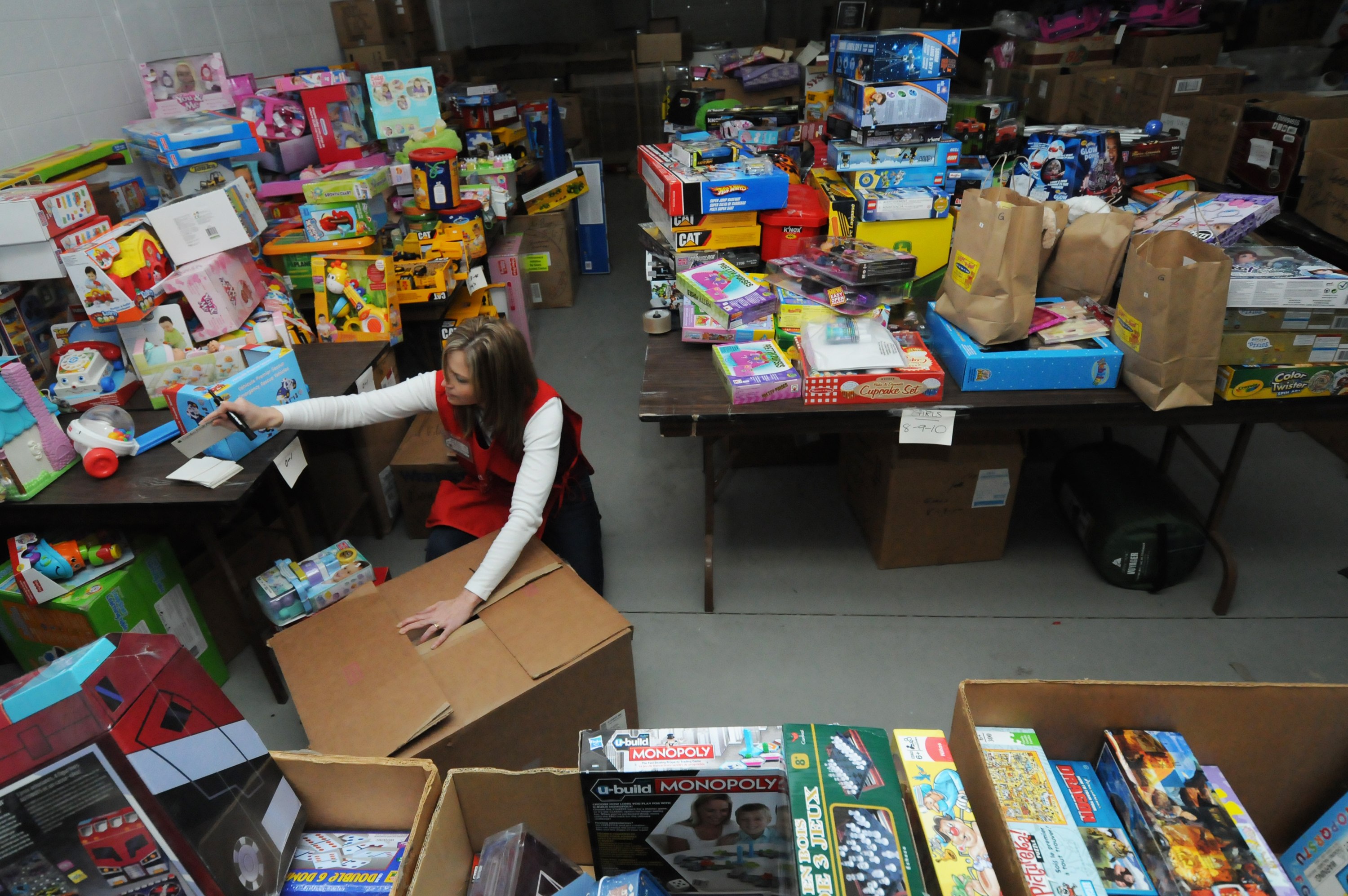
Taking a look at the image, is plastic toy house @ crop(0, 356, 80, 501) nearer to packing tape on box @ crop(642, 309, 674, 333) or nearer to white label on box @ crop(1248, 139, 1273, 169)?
packing tape on box @ crop(642, 309, 674, 333)

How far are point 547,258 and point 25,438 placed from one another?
3.23 metres

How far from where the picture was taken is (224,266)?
8.59 feet

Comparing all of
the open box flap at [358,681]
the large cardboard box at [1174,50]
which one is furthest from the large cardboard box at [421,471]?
the large cardboard box at [1174,50]

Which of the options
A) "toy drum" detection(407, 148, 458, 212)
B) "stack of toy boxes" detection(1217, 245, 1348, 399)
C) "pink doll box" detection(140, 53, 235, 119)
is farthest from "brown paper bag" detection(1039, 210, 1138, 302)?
"pink doll box" detection(140, 53, 235, 119)

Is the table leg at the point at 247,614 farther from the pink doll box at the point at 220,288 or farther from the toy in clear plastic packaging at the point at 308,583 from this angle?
the pink doll box at the point at 220,288

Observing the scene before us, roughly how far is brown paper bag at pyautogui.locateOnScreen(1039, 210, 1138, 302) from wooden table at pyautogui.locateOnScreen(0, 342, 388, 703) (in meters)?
2.30

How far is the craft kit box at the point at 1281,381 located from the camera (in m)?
2.08

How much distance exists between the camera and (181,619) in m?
2.18

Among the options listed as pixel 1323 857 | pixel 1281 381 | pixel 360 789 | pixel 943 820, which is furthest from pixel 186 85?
pixel 1323 857

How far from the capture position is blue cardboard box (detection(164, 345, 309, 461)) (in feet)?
6.61

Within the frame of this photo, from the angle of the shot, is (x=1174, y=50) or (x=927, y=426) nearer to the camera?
(x=927, y=426)

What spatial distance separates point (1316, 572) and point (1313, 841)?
177 cm

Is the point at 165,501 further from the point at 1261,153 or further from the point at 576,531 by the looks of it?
the point at 1261,153

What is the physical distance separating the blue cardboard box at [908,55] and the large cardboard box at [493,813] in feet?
8.71
